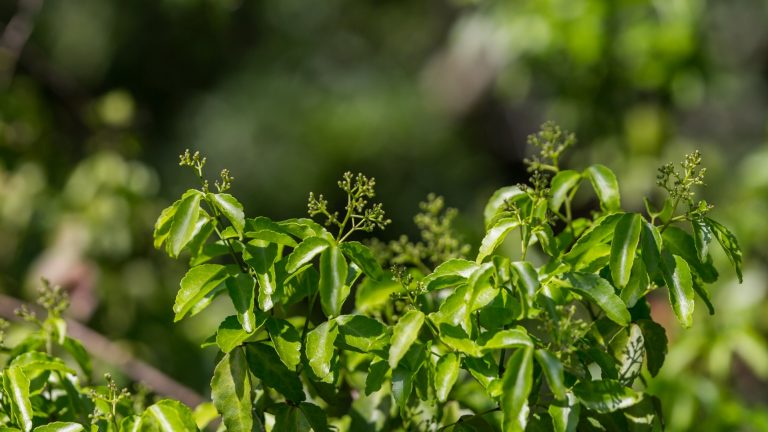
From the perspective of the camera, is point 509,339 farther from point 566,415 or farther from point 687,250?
point 687,250

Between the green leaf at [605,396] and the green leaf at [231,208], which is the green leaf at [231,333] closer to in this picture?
the green leaf at [231,208]

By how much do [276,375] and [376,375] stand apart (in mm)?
92

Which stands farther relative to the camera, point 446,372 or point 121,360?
point 121,360

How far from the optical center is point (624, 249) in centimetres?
82

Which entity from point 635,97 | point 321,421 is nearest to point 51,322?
point 321,421

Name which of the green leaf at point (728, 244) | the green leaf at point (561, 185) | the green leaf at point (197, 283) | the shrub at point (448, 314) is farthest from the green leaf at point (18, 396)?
the green leaf at point (728, 244)

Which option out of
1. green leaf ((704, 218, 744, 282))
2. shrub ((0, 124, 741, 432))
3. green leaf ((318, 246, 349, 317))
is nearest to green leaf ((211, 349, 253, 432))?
shrub ((0, 124, 741, 432))

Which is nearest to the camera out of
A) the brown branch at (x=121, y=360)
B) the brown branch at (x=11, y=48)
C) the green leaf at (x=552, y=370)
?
the green leaf at (x=552, y=370)

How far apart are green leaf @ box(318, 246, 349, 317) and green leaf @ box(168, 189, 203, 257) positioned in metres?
0.12

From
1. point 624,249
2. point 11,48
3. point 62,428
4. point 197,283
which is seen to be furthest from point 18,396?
point 11,48

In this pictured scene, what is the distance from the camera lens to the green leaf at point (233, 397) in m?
0.86

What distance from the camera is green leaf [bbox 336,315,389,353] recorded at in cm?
85

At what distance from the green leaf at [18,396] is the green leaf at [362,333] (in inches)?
10.7

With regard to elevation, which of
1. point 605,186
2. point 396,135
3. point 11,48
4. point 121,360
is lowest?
point 605,186
